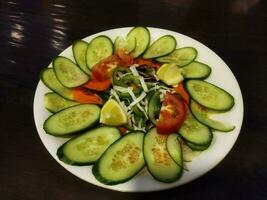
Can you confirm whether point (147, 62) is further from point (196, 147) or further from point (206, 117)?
point (196, 147)

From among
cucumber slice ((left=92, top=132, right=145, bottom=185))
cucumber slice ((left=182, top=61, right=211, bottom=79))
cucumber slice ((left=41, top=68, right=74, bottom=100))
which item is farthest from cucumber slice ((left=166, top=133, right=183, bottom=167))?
cucumber slice ((left=41, top=68, right=74, bottom=100))

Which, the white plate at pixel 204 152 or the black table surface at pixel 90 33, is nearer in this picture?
the white plate at pixel 204 152

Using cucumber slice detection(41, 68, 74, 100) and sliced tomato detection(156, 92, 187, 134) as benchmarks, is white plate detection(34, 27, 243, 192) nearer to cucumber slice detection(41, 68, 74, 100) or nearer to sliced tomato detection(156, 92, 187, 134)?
cucumber slice detection(41, 68, 74, 100)

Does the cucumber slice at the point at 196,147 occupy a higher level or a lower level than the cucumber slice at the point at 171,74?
lower

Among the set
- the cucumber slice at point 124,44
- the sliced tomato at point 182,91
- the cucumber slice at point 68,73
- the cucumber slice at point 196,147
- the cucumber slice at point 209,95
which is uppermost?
the cucumber slice at point 124,44

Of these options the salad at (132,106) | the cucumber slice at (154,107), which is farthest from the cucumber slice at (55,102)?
the cucumber slice at (154,107)

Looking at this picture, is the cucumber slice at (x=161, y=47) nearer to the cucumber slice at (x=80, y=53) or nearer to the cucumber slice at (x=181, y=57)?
the cucumber slice at (x=181, y=57)
